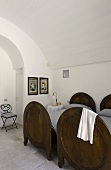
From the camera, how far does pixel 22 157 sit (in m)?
2.56

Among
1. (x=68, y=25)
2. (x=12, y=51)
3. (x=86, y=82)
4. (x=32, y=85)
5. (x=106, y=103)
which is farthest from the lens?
(x=32, y=85)

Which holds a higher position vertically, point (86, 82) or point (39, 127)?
point (86, 82)

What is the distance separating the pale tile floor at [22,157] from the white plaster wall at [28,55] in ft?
5.01

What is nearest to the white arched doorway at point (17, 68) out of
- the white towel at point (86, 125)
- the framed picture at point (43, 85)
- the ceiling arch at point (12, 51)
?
the ceiling arch at point (12, 51)

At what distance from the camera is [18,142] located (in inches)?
129

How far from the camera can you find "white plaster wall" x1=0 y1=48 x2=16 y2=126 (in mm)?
4648

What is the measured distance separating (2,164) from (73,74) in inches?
132

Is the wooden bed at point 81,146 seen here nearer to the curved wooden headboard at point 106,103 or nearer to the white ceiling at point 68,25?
the curved wooden headboard at point 106,103

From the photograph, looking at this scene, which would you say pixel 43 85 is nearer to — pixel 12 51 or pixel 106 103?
pixel 12 51

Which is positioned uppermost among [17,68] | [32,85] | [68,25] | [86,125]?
[68,25]

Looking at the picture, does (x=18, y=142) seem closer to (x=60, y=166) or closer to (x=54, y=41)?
(x=60, y=166)

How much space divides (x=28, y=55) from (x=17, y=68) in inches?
27.2

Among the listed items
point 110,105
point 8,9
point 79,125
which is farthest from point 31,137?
point 8,9

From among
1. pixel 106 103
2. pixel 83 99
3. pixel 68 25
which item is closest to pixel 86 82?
pixel 83 99
